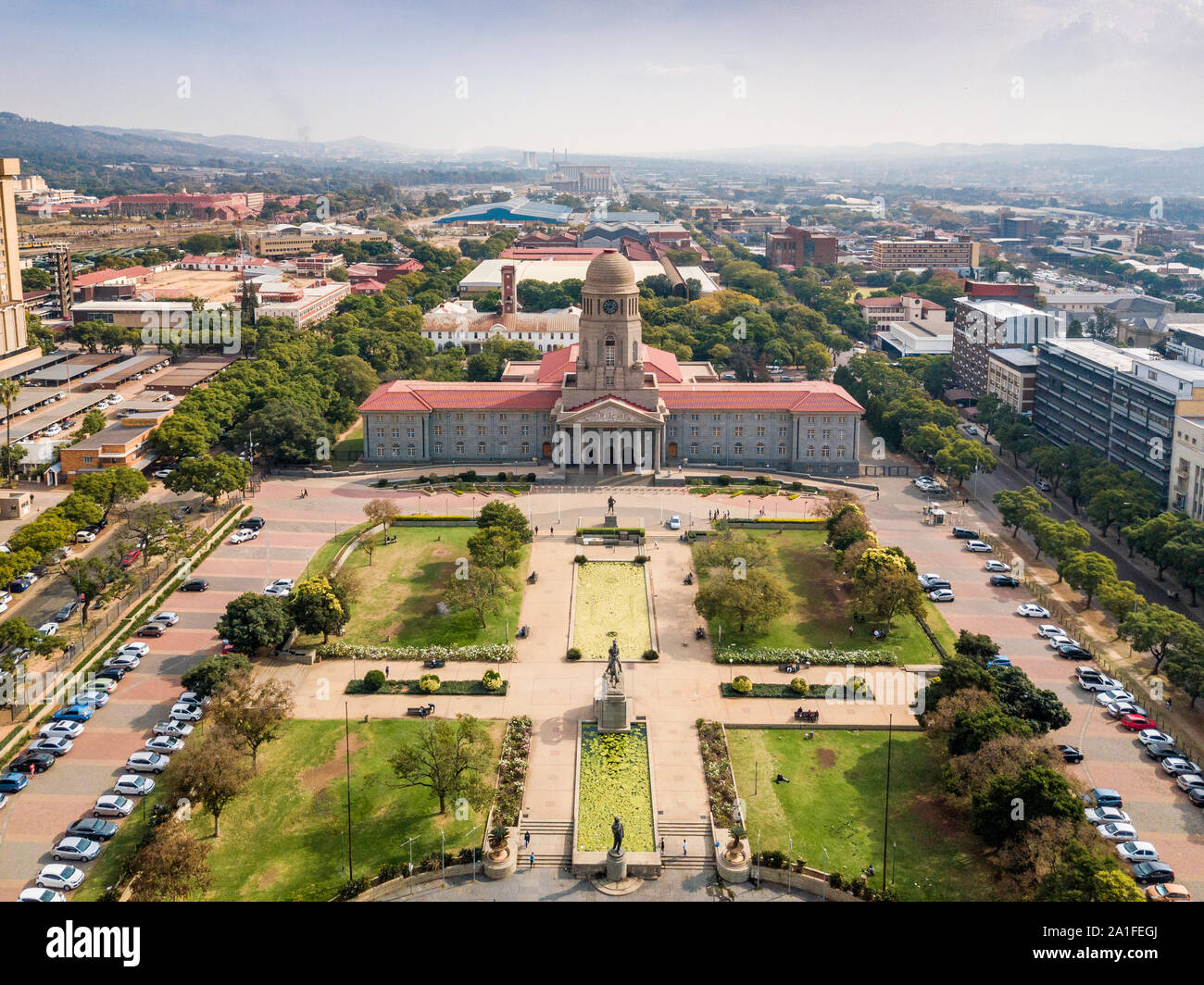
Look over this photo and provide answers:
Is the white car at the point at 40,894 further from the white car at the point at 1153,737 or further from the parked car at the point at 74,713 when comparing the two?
the white car at the point at 1153,737

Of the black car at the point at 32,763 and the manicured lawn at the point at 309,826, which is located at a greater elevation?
the black car at the point at 32,763

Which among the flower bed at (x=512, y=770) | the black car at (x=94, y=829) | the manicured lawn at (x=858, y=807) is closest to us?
the manicured lawn at (x=858, y=807)

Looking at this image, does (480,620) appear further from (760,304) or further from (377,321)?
(760,304)

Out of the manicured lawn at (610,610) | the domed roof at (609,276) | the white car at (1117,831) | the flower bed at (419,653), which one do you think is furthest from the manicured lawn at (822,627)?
the domed roof at (609,276)

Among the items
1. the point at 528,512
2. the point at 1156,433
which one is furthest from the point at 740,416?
the point at 1156,433

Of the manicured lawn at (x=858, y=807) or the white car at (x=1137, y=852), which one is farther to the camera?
the white car at (x=1137, y=852)

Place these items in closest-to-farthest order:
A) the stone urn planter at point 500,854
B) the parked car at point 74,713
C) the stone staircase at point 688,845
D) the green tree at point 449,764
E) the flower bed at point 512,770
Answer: the stone urn planter at point 500,854 → the stone staircase at point 688,845 → the green tree at point 449,764 → the flower bed at point 512,770 → the parked car at point 74,713

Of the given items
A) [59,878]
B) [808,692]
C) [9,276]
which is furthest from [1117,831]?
[9,276]
